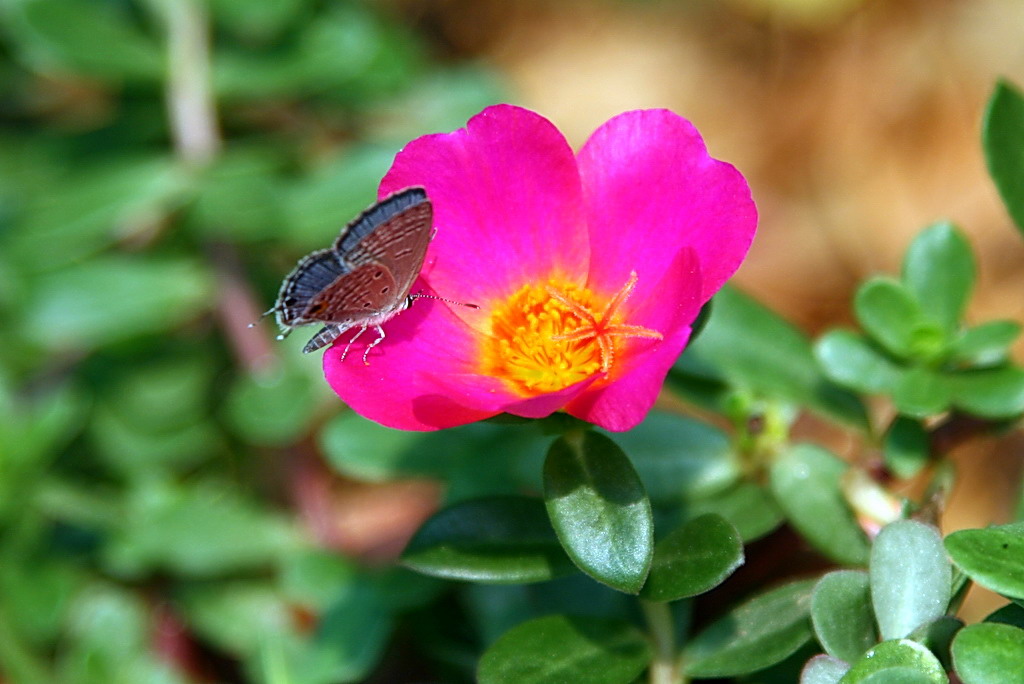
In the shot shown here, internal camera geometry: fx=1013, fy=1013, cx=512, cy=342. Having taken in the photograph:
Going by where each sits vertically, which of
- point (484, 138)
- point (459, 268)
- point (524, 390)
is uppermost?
point (484, 138)

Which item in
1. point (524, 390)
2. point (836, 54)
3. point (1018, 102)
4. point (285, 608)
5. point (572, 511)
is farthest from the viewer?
point (836, 54)

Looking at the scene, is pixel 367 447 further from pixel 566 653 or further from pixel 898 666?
pixel 898 666

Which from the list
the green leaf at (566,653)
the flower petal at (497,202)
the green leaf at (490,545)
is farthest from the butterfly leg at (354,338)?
the green leaf at (566,653)

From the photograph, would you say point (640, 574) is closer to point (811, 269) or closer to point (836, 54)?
point (811, 269)

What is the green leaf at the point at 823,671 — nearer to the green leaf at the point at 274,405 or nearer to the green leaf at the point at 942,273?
the green leaf at the point at 942,273

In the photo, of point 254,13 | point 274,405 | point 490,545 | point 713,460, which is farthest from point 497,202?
point 254,13

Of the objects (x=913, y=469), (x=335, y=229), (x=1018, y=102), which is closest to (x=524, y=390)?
(x=913, y=469)

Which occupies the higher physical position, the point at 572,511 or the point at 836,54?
the point at 836,54
